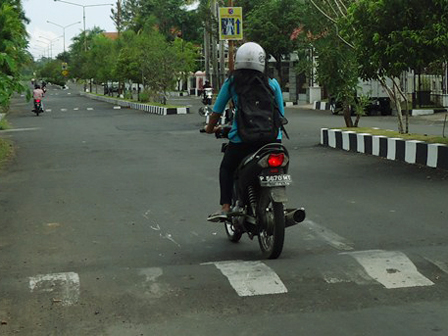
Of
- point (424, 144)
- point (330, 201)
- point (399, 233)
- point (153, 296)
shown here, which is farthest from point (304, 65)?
point (153, 296)

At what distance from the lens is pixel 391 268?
564 centimetres

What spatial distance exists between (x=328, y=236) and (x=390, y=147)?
6892 mm

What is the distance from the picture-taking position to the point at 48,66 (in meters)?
152

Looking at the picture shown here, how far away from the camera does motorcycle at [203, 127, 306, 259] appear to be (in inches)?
231

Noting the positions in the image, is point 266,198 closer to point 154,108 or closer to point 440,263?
point 440,263

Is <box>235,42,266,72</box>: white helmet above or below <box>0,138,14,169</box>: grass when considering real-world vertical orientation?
above

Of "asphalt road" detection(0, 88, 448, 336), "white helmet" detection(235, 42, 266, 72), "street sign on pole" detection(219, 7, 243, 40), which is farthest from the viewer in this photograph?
"street sign on pole" detection(219, 7, 243, 40)

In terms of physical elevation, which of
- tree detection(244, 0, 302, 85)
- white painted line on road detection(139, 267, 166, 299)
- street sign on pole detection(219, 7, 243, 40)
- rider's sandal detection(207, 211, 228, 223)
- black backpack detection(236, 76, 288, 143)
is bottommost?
white painted line on road detection(139, 267, 166, 299)

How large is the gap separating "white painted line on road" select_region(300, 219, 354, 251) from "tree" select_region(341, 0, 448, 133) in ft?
14.3

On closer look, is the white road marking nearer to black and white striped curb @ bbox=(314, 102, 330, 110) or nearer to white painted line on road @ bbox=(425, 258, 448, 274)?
white painted line on road @ bbox=(425, 258, 448, 274)

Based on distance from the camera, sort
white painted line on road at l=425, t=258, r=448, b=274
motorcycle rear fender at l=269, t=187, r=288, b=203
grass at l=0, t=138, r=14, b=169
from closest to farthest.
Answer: white painted line on road at l=425, t=258, r=448, b=274 → motorcycle rear fender at l=269, t=187, r=288, b=203 → grass at l=0, t=138, r=14, b=169

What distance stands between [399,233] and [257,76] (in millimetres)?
2112

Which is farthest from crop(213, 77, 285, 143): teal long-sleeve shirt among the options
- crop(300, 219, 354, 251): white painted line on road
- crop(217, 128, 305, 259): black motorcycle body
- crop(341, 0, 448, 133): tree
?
crop(341, 0, 448, 133): tree

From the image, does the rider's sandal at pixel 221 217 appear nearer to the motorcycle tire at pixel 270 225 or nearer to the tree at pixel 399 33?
the motorcycle tire at pixel 270 225
